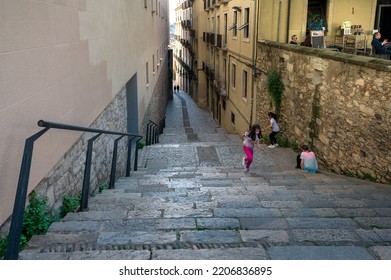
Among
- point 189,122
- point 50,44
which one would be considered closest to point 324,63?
point 50,44

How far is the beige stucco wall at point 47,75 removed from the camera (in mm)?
3232

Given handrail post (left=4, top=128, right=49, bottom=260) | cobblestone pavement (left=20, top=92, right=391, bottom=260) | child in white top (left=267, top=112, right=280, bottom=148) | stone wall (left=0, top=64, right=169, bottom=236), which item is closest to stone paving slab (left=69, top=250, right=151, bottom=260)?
cobblestone pavement (left=20, top=92, right=391, bottom=260)

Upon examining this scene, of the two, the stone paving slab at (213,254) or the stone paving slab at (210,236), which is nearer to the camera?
the stone paving slab at (213,254)

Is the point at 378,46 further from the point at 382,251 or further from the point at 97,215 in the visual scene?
the point at 97,215

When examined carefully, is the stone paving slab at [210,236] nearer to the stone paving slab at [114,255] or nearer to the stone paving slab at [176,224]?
the stone paving slab at [176,224]

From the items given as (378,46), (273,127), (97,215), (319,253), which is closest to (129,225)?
(97,215)

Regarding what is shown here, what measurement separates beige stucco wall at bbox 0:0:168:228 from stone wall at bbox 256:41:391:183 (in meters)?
4.42

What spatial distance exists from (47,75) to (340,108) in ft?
18.4

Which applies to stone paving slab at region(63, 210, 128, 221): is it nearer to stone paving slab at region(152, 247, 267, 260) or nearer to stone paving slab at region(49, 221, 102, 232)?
stone paving slab at region(49, 221, 102, 232)

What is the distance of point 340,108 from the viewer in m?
7.69

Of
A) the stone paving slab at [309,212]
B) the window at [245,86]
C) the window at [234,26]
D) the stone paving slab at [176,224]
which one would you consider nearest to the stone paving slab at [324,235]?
the stone paving slab at [309,212]

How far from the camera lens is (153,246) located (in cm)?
303

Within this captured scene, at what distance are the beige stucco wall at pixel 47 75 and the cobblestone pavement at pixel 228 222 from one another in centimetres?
73

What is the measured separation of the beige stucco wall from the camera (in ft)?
10.6
